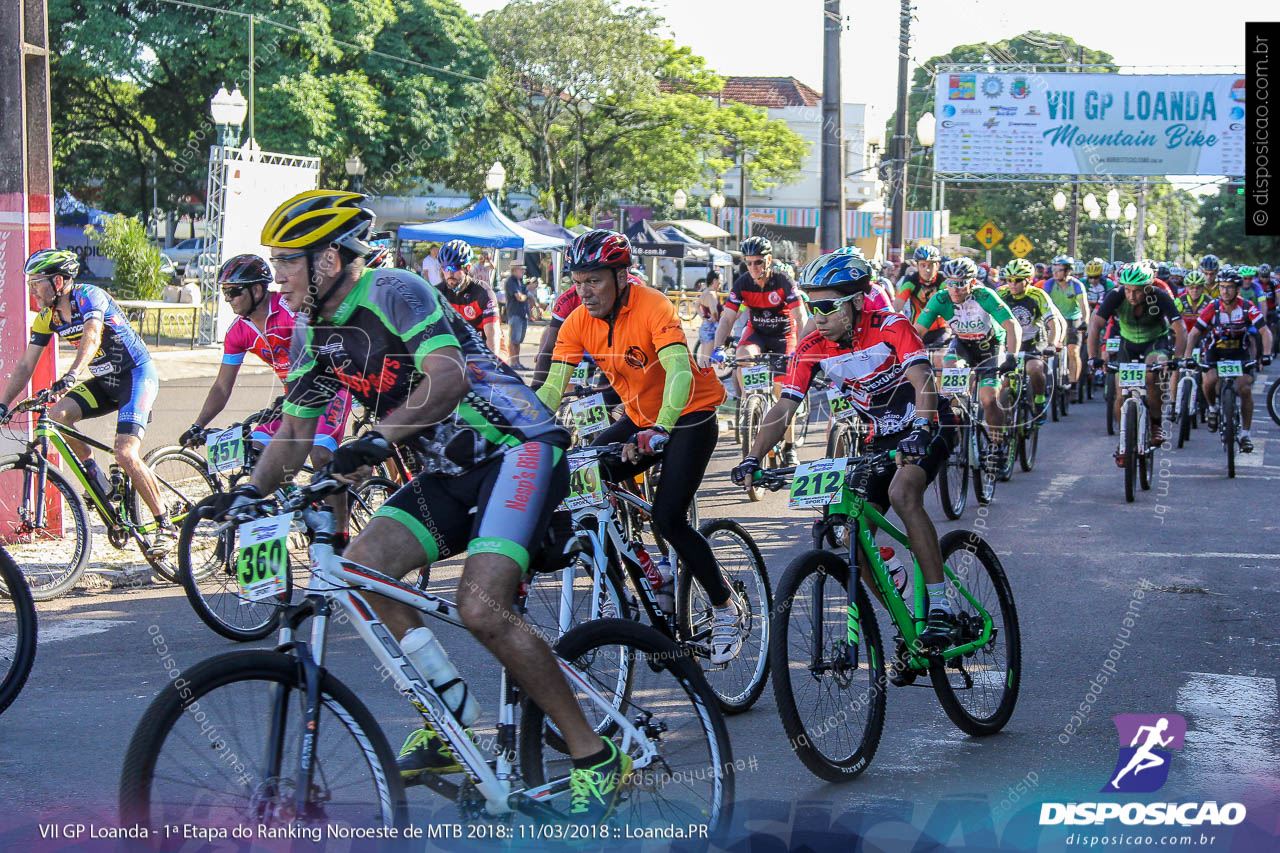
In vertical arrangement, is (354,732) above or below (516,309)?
below

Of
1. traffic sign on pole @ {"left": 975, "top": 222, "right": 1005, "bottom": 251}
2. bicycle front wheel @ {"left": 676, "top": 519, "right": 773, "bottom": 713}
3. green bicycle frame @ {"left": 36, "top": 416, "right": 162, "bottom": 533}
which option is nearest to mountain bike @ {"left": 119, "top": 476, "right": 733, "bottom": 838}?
bicycle front wheel @ {"left": 676, "top": 519, "right": 773, "bottom": 713}

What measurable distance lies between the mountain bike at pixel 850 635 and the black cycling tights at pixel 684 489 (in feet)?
2.09

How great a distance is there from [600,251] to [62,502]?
14.1 feet

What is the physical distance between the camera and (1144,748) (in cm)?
546

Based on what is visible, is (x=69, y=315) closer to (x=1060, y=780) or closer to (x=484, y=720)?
(x=484, y=720)

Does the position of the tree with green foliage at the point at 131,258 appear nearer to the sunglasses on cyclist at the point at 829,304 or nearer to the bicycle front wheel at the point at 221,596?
the bicycle front wheel at the point at 221,596

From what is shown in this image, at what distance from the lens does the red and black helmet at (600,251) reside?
5.80 metres

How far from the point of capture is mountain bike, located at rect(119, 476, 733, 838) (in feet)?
11.1

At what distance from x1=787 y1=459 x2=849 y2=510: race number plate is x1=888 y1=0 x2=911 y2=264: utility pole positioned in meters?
16.6

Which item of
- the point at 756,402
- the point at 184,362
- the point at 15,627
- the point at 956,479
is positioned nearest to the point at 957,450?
the point at 956,479

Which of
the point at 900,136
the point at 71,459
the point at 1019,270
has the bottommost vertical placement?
the point at 71,459

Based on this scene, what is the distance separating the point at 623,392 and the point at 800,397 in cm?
96

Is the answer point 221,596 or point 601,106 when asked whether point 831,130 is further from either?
point 601,106

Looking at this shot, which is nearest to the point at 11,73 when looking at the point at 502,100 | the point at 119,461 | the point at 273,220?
the point at 119,461
